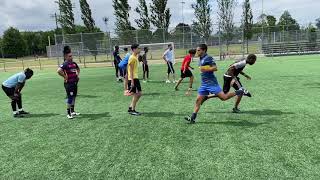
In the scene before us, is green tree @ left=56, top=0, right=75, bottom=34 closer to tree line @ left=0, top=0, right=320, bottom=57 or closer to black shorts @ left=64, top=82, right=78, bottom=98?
tree line @ left=0, top=0, right=320, bottom=57

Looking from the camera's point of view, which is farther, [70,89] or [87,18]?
[87,18]

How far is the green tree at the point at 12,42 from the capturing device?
8300cm

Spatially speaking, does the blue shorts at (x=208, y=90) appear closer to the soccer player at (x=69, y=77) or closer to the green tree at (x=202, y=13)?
the soccer player at (x=69, y=77)

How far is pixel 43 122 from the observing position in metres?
9.98

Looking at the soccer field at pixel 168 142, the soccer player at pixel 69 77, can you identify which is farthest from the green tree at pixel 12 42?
the soccer player at pixel 69 77

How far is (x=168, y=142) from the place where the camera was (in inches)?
287

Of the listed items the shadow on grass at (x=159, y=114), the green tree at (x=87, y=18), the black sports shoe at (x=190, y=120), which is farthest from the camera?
the green tree at (x=87, y=18)

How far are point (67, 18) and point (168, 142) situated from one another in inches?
2216

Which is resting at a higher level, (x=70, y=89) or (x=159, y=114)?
(x=70, y=89)

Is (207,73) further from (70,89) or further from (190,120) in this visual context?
(70,89)

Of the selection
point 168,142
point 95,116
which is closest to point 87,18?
point 95,116

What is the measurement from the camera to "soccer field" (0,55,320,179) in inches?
229

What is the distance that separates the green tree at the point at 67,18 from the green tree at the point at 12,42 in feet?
88.7

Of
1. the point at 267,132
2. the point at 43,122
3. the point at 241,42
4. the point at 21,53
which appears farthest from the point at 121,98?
the point at 21,53
